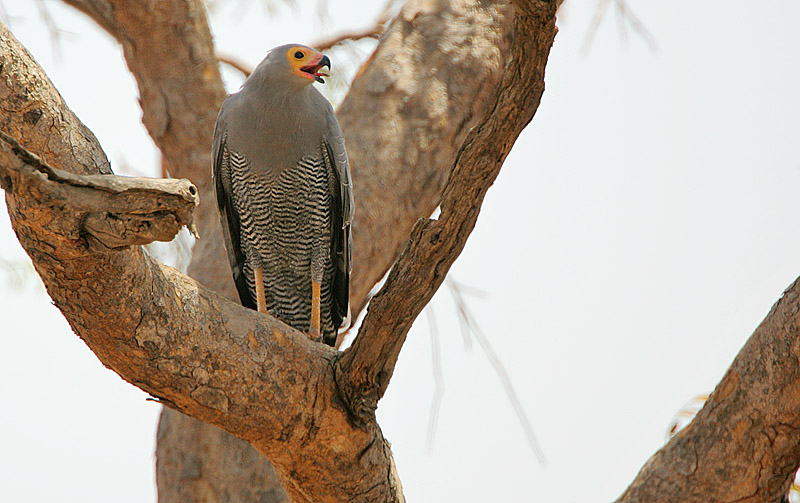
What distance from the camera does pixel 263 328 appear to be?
2602 mm

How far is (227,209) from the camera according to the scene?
421 cm

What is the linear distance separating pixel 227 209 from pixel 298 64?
855 millimetres

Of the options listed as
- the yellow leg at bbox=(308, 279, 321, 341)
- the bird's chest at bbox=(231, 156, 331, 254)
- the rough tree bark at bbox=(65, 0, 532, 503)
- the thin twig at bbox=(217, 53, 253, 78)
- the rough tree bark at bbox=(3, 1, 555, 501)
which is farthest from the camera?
the thin twig at bbox=(217, 53, 253, 78)

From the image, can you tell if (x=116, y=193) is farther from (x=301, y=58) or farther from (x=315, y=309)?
(x=315, y=309)

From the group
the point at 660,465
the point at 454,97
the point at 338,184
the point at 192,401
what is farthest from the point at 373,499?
the point at 454,97

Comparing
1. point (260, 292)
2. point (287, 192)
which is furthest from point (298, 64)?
point (260, 292)

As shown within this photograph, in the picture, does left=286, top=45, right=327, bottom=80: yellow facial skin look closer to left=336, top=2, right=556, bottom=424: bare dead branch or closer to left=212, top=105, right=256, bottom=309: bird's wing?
left=212, top=105, right=256, bottom=309: bird's wing

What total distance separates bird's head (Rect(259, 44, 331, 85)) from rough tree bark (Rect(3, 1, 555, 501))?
156 cm

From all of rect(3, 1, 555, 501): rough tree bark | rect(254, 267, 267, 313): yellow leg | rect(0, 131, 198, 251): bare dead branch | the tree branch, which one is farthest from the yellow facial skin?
the tree branch

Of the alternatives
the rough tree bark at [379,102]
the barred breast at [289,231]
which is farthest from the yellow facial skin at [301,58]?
the rough tree bark at [379,102]

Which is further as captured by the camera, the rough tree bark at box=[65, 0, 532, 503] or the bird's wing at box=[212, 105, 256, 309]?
the rough tree bark at box=[65, 0, 532, 503]

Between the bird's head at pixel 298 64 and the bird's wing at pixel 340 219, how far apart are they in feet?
0.88

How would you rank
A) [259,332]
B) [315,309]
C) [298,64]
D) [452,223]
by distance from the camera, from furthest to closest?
[315,309] < [298,64] < [259,332] < [452,223]

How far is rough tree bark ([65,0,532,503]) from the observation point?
446 centimetres
